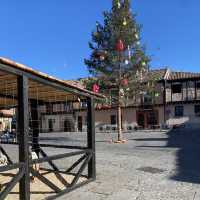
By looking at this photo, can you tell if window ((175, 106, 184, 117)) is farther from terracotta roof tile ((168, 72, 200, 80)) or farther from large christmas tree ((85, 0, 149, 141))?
large christmas tree ((85, 0, 149, 141))

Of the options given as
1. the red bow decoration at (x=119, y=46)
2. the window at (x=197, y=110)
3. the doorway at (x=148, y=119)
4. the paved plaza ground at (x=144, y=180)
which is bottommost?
the paved plaza ground at (x=144, y=180)

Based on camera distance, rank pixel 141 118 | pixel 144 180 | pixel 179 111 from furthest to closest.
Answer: pixel 141 118, pixel 179 111, pixel 144 180

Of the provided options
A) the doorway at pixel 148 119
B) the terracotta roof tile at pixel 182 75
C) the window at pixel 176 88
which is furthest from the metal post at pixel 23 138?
the window at pixel 176 88

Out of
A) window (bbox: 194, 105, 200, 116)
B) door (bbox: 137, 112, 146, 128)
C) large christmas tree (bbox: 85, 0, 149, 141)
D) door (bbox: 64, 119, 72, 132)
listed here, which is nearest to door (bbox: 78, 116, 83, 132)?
door (bbox: 64, 119, 72, 132)

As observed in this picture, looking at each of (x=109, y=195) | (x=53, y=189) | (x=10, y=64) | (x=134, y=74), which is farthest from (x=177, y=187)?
(x=134, y=74)

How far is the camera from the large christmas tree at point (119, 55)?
2333 centimetres

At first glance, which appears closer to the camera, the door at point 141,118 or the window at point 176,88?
the window at point 176,88

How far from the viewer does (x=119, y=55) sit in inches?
918

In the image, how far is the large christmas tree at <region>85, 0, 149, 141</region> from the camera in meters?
23.3

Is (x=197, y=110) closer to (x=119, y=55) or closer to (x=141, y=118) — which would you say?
(x=141, y=118)

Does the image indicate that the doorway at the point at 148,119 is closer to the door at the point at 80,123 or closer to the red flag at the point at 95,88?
the door at the point at 80,123

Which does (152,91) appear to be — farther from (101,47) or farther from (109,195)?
(109,195)

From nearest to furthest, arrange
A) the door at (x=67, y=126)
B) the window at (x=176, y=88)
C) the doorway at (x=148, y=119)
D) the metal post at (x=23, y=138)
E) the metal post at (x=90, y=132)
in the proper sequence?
the metal post at (x=23, y=138) → the metal post at (x=90, y=132) → the window at (x=176, y=88) → the doorway at (x=148, y=119) → the door at (x=67, y=126)

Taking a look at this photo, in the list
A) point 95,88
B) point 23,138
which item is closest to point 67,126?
point 95,88
